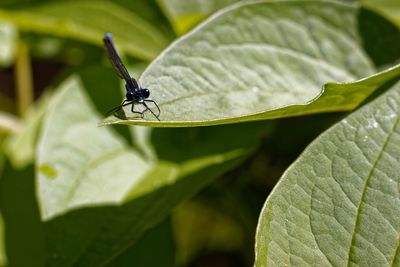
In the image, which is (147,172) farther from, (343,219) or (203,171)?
(343,219)

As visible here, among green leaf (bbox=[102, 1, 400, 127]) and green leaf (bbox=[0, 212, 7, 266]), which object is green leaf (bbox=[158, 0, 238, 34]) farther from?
green leaf (bbox=[0, 212, 7, 266])

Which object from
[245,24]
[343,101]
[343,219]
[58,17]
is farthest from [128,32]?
[343,219]

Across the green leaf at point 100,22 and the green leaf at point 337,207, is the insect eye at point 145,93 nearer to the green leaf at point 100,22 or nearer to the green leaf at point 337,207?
the green leaf at point 337,207

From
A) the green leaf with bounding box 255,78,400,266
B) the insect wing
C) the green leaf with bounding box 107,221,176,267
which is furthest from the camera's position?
the green leaf with bounding box 107,221,176,267

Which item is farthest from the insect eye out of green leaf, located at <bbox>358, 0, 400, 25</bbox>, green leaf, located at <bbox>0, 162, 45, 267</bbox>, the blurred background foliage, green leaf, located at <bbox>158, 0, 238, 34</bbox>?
green leaf, located at <bbox>358, 0, 400, 25</bbox>

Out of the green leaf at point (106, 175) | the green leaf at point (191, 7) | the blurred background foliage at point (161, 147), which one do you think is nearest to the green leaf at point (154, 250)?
the blurred background foliage at point (161, 147)
